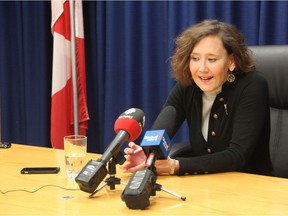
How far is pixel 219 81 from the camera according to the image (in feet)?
5.72

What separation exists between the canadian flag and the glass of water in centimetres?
177

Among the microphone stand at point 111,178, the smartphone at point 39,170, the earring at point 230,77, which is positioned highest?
the earring at point 230,77

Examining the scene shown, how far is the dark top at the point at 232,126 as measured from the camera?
1506 millimetres

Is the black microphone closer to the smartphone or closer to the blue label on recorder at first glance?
the blue label on recorder

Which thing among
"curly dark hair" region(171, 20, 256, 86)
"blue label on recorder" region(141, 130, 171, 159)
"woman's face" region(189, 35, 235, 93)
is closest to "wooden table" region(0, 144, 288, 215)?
"blue label on recorder" region(141, 130, 171, 159)

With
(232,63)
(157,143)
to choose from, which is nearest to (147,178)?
(157,143)

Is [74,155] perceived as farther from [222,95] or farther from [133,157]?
[222,95]

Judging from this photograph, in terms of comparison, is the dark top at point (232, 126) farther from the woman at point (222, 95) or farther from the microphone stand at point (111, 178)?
the microphone stand at point (111, 178)

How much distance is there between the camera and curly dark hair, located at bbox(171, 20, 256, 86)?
1.74 meters

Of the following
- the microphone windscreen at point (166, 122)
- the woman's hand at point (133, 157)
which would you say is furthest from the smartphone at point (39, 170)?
the microphone windscreen at point (166, 122)

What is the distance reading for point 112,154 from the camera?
3.82 ft

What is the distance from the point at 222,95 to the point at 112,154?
0.76m

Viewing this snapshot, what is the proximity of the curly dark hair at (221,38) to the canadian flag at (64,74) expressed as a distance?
1.43 metres

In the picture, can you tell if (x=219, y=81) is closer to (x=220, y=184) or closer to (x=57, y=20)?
(x=220, y=184)
